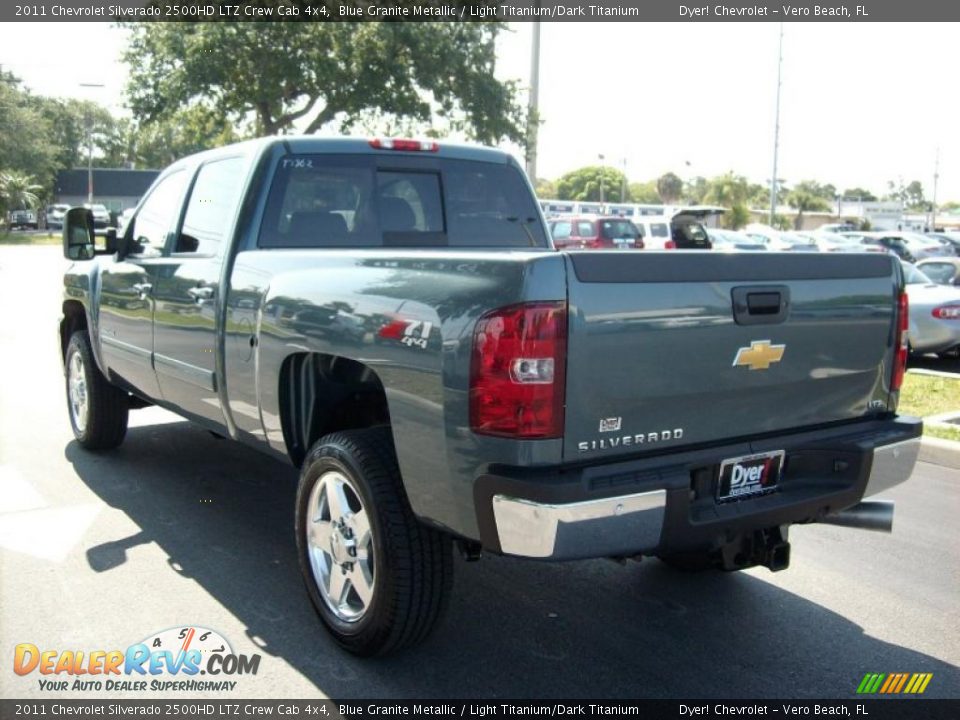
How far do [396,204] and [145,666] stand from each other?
8.56 feet

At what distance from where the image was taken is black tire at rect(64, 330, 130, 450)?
6336 mm

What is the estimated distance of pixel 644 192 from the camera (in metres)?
129

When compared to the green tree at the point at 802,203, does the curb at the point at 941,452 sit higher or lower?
lower

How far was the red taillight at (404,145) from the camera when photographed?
5.07 metres

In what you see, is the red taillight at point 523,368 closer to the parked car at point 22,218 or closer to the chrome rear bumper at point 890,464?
the chrome rear bumper at point 890,464

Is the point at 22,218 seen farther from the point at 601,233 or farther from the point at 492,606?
the point at 492,606

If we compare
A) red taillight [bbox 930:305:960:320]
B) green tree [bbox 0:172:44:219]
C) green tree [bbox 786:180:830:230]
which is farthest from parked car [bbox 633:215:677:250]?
green tree [bbox 786:180:830:230]

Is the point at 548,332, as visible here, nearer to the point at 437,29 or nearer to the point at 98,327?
the point at 98,327

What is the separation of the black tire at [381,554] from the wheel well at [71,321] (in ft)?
12.2

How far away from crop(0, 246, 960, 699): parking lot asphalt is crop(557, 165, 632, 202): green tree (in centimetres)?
9175

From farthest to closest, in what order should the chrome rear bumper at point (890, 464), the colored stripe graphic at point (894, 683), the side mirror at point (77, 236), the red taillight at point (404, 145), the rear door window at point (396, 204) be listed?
the side mirror at point (77, 236) < the red taillight at point (404, 145) < the rear door window at point (396, 204) < the chrome rear bumper at point (890, 464) < the colored stripe graphic at point (894, 683)

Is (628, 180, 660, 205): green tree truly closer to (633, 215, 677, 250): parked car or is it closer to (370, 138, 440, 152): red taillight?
(633, 215, 677, 250): parked car

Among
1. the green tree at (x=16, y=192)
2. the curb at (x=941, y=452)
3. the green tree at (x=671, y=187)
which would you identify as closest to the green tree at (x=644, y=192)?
the green tree at (x=671, y=187)

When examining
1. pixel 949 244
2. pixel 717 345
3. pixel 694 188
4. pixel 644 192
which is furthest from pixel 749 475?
pixel 644 192
